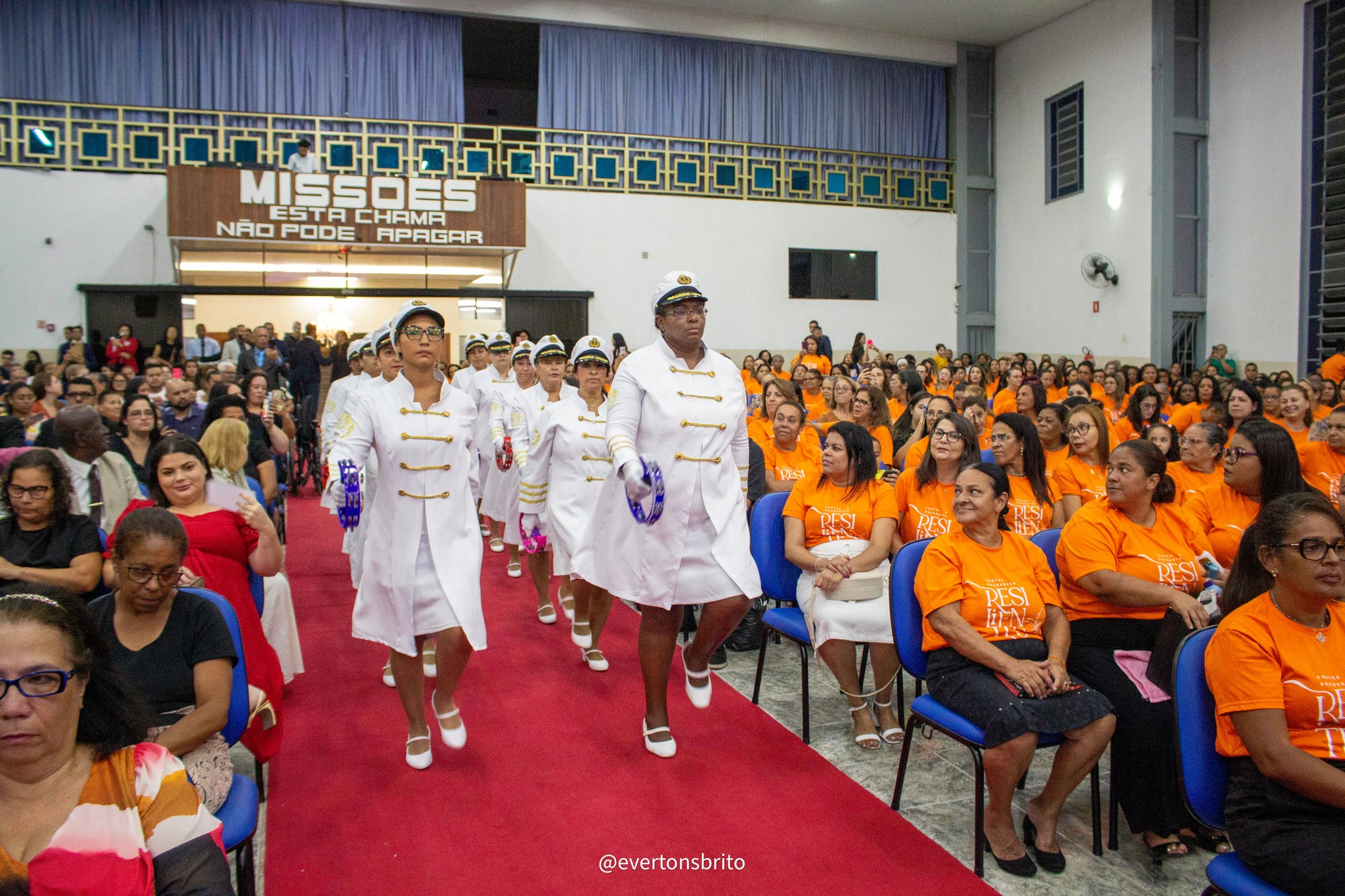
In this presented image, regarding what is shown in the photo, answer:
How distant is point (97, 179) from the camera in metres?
14.2

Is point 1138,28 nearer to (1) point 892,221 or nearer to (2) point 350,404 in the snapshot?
(1) point 892,221

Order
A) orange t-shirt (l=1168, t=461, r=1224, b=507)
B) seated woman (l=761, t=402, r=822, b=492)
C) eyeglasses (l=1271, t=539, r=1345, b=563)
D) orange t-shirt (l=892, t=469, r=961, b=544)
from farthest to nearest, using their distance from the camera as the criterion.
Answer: seated woman (l=761, t=402, r=822, b=492) → orange t-shirt (l=1168, t=461, r=1224, b=507) → orange t-shirt (l=892, t=469, r=961, b=544) → eyeglasses (l=1271, t=539, r=1345, b=563)

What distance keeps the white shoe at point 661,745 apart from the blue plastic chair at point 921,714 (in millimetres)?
880

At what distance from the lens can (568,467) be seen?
200 inches

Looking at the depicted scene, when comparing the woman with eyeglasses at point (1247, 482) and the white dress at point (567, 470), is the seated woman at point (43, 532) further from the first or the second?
the woman with eyeglasses at point (1247, 482)

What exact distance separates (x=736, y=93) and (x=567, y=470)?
14.6 m

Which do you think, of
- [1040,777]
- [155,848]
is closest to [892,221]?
[1040,777]

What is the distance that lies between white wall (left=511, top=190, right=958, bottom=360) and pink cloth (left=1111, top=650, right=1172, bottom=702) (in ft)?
44.8

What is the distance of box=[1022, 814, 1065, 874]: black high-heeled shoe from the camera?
9.51 feet

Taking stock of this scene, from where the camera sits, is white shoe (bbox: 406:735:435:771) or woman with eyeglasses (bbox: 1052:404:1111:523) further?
woman with eyeglasses (bbox: 1052:404:1111:523)

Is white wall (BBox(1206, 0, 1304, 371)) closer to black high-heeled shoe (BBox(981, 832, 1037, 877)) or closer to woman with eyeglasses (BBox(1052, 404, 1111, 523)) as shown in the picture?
woman with eyeglasses (BBox(1052, 404, 1111, 523))

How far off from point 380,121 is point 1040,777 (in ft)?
50.3

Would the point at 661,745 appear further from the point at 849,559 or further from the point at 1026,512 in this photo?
the point at 1026,512

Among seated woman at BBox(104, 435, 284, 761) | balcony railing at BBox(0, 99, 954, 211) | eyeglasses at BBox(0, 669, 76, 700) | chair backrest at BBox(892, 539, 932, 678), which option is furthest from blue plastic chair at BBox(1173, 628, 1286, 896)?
balcony railing at BBox(0, 99, 954, 211)
